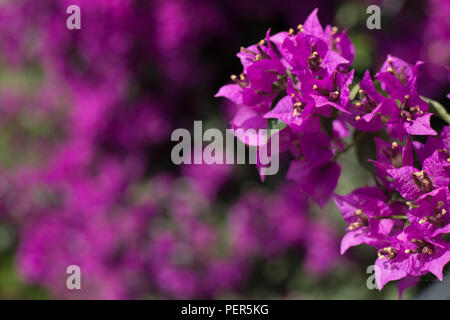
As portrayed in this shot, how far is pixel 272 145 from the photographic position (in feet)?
2.16

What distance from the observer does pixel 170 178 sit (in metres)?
1.99

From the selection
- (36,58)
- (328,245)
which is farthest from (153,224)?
(36,58)

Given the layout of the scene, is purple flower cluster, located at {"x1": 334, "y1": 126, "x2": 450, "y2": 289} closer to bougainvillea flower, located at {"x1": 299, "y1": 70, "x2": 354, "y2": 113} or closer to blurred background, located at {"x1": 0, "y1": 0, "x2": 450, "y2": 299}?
bougainvillea flower, located at {"x1": 299, "y1": 70, "x2": 354, "y2": 113}

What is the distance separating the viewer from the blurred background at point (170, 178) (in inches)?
64.6

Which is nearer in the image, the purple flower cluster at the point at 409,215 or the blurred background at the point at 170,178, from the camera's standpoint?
the purple flower cluster at the point at 409,215

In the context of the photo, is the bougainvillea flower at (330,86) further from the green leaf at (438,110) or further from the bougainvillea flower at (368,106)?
the green leaf at (438,110)

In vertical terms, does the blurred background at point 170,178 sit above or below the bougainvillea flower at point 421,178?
above

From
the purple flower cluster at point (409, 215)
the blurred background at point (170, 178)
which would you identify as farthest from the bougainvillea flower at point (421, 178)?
the blurred background at point (170, 178)

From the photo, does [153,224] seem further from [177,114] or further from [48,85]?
[48,85]

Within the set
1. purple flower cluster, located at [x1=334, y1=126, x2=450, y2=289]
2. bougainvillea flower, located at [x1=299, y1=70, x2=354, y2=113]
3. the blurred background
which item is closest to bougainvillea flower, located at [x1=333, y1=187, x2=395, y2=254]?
purple flower cluster, located at [x1=334, y1=126, x2=450, y2=289]

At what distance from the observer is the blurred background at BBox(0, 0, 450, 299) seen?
164cm

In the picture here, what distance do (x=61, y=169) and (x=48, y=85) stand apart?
686mm

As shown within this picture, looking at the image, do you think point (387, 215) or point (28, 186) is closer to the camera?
point (387, 215)

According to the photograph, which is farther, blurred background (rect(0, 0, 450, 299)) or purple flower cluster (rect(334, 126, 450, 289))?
blurred background (rect(0, 0, 450, 299))
